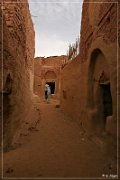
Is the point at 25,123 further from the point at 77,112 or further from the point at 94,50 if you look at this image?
the point at 94,50

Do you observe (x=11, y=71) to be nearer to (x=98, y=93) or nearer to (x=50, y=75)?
(x=98, y=93)

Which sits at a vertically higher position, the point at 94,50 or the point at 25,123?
the point at 94,50

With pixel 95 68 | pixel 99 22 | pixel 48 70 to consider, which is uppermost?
pixel 48 70

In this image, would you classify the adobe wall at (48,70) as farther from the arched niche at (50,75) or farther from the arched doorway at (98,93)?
the arched doorway at (98,93)

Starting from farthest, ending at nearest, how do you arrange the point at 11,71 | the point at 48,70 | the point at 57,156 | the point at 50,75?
1. the point at 50,75
2. the point at 48,70
3. the point at 11,71
4. the point at 57,156

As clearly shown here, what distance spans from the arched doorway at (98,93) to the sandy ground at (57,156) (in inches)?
A: 24.5

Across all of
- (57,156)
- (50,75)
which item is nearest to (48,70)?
(50,75)

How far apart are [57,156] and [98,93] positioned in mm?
2142

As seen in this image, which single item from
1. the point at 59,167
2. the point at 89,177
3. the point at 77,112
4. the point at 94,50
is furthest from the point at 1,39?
the point at 77,112

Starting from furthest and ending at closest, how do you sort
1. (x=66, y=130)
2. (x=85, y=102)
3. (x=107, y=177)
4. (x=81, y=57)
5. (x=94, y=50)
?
(x=81, y=57) < (x=66, y=130) < (x=85, y=102) < (x=94, y=50) < (x=107, y=177)

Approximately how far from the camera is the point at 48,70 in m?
23.9

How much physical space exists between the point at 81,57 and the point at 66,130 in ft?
8.48

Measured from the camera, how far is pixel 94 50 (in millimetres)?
6477

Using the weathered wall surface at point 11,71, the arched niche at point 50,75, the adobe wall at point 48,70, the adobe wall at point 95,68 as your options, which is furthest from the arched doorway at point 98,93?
the arched niche at point 50,75
